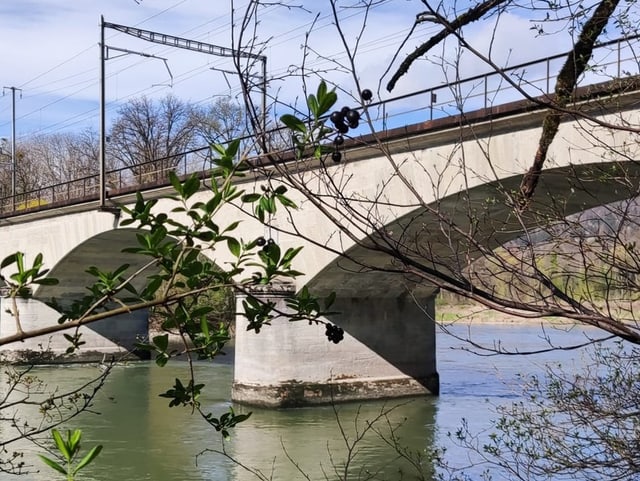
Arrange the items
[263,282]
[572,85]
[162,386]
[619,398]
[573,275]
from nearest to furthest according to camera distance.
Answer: [263,282]
[572,85]
[573,275]
[619,398]
[162,386]

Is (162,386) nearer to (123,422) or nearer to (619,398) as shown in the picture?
(123,422)

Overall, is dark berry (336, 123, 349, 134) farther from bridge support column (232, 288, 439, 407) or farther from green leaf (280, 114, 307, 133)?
bridge support column (232, 288, 439, 407)

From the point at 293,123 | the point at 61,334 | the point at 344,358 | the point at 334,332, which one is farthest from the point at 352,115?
the point at 61,334

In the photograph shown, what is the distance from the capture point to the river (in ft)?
35.3

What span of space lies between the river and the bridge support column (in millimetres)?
336

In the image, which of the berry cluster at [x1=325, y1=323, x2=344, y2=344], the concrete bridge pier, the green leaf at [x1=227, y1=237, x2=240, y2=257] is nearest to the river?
the concrete bridge pier

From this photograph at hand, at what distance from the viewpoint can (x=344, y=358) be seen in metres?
16.6

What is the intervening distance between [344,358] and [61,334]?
31.6 ft

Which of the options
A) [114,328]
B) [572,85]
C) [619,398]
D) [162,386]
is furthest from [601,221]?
[114,328]

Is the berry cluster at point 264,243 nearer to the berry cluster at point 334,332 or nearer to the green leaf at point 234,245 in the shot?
the green leaf at point 234,245

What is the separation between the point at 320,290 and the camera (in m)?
16.3

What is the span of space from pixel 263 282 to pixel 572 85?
1167mm

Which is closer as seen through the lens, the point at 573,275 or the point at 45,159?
the point at 573,275

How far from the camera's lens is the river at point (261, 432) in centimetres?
1075
